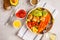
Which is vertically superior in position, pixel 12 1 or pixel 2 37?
pixel 12 1

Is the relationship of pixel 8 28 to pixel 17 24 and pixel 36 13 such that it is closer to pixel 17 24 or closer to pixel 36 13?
pixel 17 24

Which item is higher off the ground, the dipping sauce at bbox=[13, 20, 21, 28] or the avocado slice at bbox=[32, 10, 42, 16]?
the avocado slice at bbox=[32, 10, 42, 16]

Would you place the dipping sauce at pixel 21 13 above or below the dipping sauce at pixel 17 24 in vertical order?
above

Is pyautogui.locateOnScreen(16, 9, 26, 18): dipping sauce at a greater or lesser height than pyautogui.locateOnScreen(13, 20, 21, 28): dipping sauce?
greater

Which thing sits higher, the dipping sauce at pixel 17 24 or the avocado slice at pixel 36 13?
the avocado slice at pixel 36 13

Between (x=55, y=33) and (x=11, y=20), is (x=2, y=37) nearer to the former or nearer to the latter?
(x=11, y=20)

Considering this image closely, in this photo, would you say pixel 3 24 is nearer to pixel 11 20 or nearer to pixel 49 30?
pixel 11 20

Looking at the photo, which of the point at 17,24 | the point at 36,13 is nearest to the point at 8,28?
the point at 17,24

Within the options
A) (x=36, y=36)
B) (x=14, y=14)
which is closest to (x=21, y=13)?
(x=14, y=14)

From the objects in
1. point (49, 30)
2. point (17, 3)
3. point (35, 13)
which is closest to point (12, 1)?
point (17, 3)
